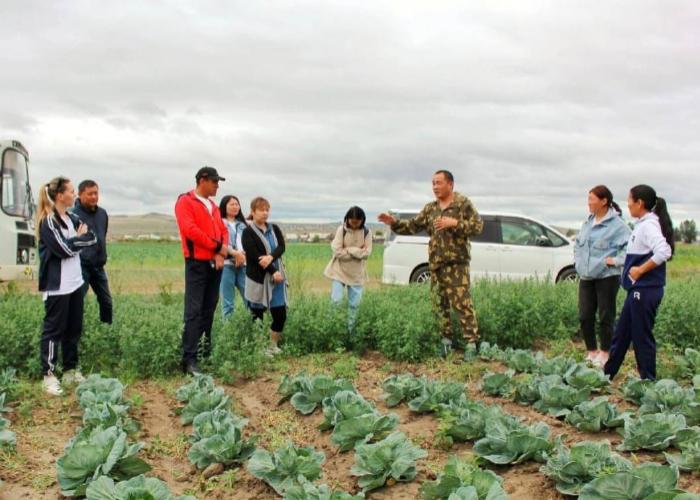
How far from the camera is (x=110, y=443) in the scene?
383 cm

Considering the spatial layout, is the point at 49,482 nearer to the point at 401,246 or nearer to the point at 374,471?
the point at 374,471

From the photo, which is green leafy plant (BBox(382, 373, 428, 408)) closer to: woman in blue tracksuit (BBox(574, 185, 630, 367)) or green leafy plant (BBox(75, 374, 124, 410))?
green leafy plant (BBox(75, 374, 124, 410))

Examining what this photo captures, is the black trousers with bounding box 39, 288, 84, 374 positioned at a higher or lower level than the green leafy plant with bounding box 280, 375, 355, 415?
higher

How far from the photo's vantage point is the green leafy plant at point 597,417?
436cm

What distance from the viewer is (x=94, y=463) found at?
3631 millimetres

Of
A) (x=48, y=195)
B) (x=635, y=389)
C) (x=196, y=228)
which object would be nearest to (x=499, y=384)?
(x=635, y=389)

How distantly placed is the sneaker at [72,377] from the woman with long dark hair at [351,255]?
2824 mm

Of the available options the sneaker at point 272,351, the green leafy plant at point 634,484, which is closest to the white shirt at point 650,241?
the green leafy plant at point 634,484

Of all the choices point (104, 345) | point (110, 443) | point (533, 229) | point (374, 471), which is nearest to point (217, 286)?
point (104, 345)

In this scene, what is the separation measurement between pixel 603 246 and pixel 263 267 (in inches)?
128

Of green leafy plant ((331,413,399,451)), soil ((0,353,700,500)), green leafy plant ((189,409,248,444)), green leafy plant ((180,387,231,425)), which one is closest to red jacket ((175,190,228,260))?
soil ((0,353,700,500))

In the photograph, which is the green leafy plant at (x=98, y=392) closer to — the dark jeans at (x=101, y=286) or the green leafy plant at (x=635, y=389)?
the dark jeans at (x=101, y=286)

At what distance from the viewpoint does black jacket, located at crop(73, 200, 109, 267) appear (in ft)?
23.2

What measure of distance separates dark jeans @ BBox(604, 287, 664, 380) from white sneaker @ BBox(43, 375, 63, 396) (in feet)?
15.3
